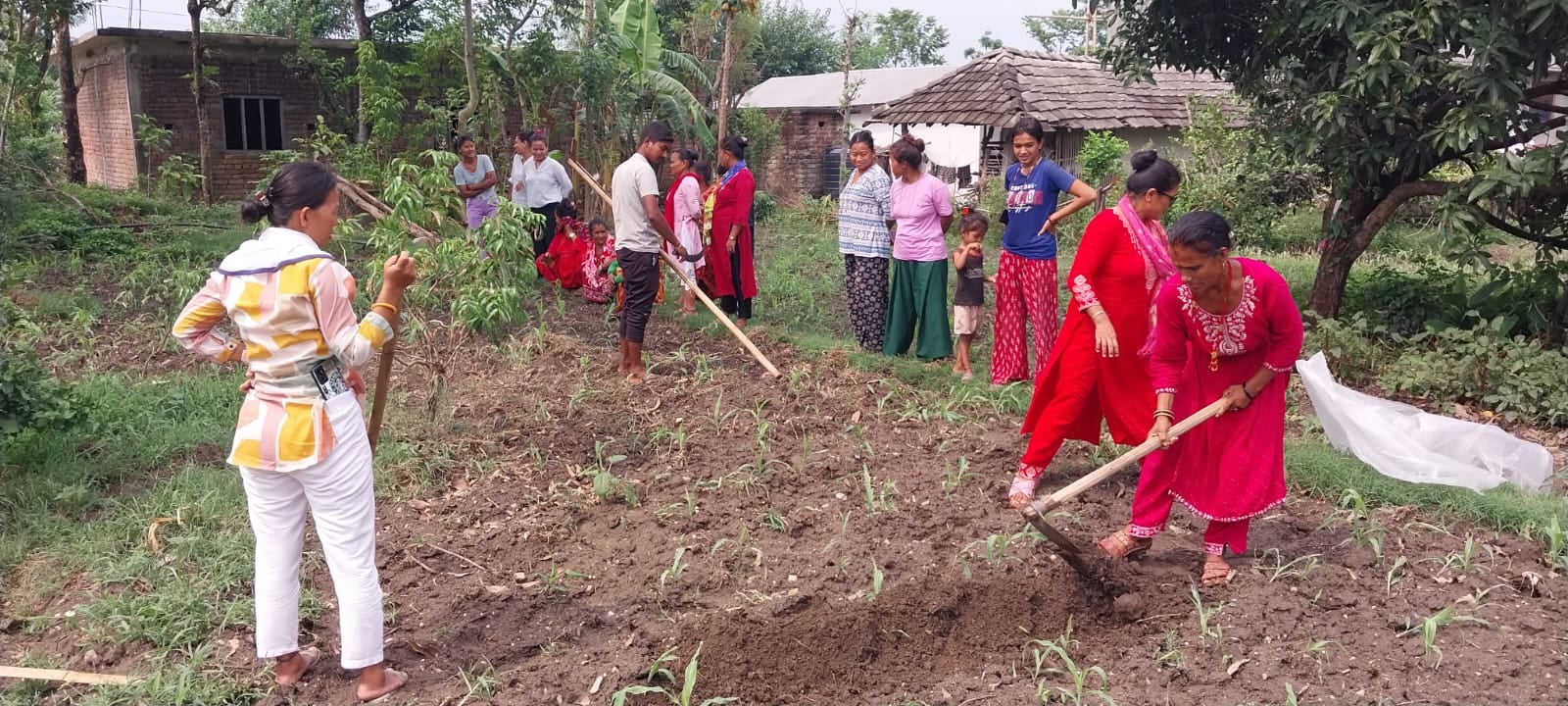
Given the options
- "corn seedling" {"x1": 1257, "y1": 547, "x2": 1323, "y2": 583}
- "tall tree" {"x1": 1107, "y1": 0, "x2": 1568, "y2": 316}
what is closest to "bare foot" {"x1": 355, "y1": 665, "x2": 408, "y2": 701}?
"corn seedling" {"x1": 1257, "y1": 547, "x2": 1323, "y2": 583}

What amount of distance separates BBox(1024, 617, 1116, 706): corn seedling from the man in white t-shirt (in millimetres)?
3659

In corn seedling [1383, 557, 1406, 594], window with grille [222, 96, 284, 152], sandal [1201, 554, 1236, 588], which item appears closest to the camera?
corn seedling [1383, 557, 1406, 594]

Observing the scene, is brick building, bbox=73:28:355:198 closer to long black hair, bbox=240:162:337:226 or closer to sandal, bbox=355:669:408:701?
long black hair, bbox=240:162:337:226

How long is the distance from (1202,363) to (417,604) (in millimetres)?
2882

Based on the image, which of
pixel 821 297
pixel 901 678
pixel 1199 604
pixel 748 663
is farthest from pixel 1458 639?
pixel 821 297

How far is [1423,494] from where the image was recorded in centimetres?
473

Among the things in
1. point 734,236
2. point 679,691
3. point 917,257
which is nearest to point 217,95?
point 734,236

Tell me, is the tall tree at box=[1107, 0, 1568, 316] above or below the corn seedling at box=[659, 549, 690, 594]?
above

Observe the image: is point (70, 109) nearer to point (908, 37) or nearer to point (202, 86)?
point (202, 86)

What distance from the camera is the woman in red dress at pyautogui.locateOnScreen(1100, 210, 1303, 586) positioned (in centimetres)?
361

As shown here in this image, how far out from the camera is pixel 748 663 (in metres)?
3.43

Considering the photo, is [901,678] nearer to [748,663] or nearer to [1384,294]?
[748,663]

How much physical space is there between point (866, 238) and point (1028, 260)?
136 centimetres

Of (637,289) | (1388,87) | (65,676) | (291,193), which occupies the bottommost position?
→ (65,676)
